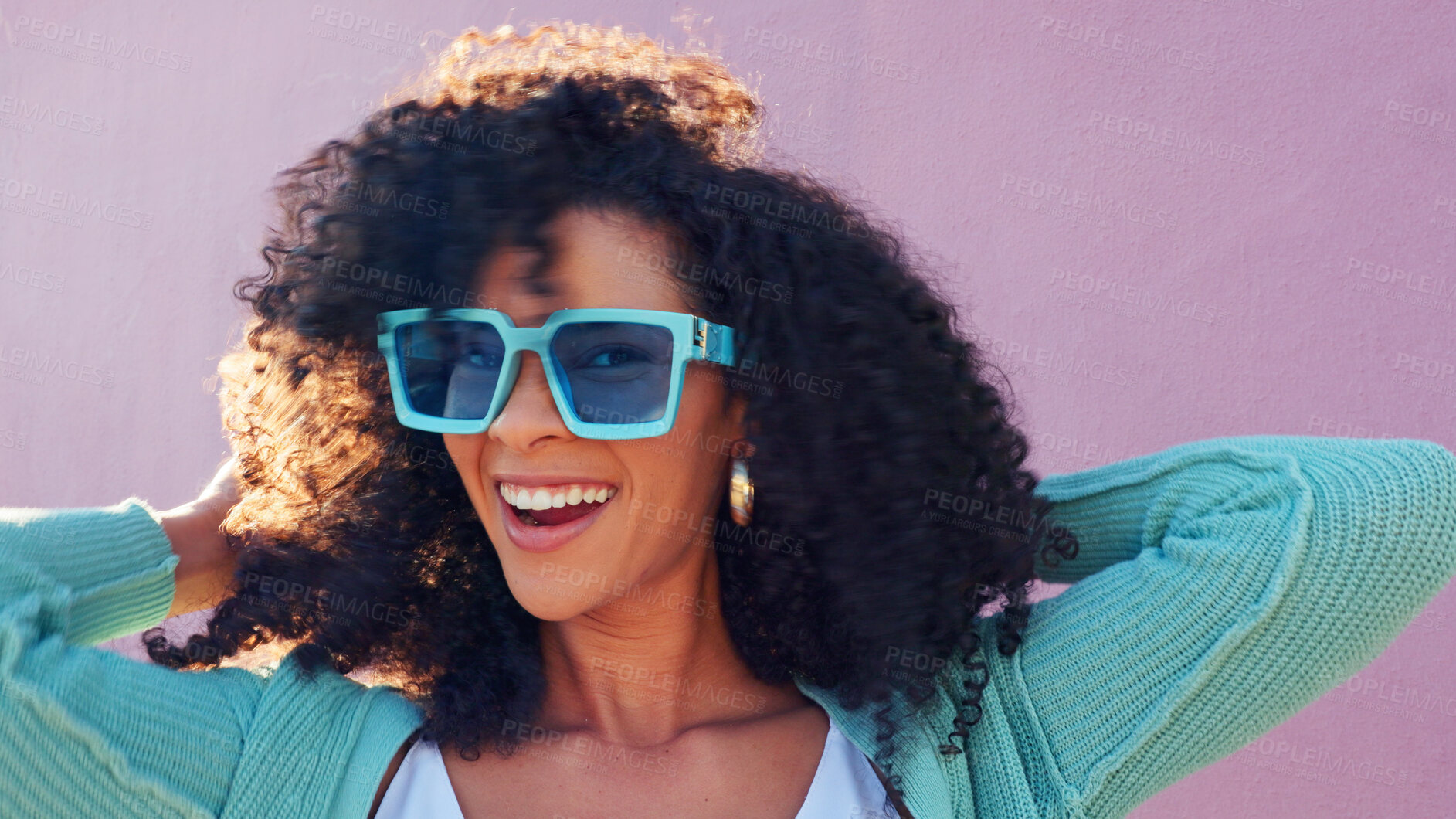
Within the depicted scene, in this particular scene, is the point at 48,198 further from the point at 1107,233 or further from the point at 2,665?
the point at 1107,233

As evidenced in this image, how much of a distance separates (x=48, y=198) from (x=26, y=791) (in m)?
2.66

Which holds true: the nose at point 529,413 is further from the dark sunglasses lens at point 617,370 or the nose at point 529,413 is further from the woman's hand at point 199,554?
the woman's hand at point 199,554

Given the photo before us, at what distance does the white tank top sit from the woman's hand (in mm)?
410

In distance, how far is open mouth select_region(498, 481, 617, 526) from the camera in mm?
1550

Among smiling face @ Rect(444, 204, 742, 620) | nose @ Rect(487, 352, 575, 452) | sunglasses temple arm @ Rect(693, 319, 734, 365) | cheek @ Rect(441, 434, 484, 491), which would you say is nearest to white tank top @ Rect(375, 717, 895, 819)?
smiling face @ Rect(444, 204, 742, 620)

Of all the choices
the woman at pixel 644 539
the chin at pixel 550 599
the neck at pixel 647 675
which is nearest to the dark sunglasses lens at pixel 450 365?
the woman at pixel 644 539

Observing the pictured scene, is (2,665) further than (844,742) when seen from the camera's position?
No

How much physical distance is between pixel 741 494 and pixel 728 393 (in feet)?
0.64

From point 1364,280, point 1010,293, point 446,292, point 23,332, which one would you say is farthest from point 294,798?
point 23,332

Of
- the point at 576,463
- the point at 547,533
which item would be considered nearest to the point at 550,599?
the point at 547,533

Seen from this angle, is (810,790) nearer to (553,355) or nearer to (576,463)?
(576,463)

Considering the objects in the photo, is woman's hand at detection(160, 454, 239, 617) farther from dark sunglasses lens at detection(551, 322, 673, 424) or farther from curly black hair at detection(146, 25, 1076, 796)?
dark sunglasses lens at detection(551, 322, 673, 424)

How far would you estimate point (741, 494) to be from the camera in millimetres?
1792

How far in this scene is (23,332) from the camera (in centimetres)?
343
